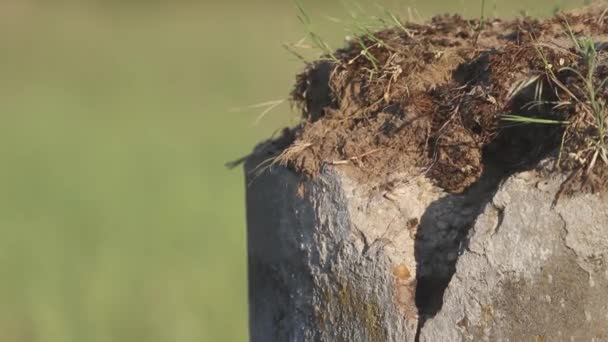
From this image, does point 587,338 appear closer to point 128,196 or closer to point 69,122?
point 128,196

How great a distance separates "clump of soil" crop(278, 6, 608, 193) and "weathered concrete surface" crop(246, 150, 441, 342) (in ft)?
0.20

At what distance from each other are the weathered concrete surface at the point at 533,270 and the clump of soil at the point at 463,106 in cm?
8

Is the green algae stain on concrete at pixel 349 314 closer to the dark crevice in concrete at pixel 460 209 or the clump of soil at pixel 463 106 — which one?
the dark crevice in concrete at pixel 460 209

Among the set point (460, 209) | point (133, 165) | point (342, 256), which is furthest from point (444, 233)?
point (133, 165)

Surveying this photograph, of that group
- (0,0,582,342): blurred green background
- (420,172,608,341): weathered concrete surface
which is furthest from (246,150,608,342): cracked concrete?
(0,0,582,342): blurred green background

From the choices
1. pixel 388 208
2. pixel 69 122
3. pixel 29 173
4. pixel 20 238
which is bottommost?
pixel 388 208

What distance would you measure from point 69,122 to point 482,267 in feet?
52.7

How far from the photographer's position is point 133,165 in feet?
49.4

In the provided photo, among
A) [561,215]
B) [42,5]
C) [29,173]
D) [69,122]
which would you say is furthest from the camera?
[42,5]

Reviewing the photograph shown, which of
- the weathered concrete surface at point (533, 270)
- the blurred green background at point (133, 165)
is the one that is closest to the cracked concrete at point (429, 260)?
the weathered concrete surface at point (533, 270)

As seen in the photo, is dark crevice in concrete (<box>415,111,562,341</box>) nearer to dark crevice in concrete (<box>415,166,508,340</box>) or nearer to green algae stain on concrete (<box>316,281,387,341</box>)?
dark crevice in concrete (<box>415,166,508,340</box>)

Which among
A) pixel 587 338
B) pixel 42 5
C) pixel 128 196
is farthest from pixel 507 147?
pixel 42 5

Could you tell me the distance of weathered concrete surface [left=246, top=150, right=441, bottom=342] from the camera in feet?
8.43

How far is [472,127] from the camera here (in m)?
2.66
